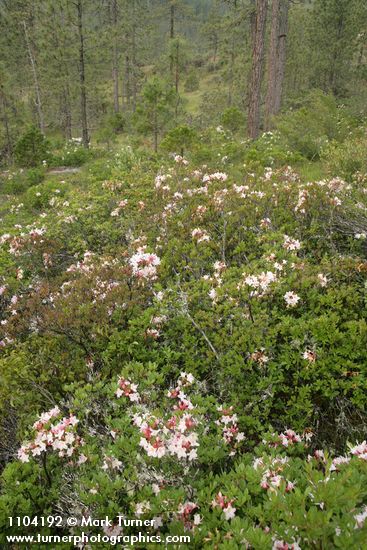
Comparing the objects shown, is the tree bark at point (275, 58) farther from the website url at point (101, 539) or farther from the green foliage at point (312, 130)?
the website url at point (101, 539)

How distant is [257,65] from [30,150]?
9401 mm

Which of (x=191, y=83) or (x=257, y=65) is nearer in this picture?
(x=257, y=65)

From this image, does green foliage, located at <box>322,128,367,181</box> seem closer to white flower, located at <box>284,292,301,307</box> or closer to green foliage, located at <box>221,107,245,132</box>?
white flower, located at <box>284,292,301,307</box>

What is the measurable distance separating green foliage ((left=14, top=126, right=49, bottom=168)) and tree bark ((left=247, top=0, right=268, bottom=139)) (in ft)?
27.7

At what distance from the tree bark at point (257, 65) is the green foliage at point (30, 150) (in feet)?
27.7

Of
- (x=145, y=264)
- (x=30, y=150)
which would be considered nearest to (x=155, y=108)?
(x=30, y=150)

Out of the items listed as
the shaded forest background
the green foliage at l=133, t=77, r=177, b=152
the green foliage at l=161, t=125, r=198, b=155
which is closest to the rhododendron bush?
the green foliage at l=161, t=125, r=198, b=155

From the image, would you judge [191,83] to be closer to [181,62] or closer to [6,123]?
[181,62]

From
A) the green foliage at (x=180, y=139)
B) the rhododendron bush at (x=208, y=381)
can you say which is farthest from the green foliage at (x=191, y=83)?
the rhododendron bush at (x=208, y=381)

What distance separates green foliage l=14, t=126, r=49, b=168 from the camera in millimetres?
15750

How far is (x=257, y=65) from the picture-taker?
13.4 meters

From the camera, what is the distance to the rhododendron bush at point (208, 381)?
2.21 meters

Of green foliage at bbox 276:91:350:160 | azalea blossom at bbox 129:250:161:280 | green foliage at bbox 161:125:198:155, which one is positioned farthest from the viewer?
green foliage at bbox 276:91:350:160

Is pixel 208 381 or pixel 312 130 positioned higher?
pixel 312 130
